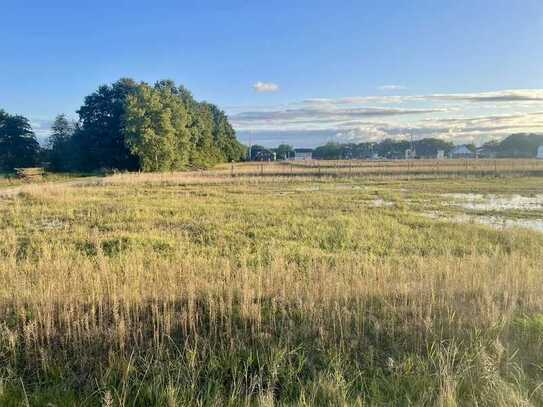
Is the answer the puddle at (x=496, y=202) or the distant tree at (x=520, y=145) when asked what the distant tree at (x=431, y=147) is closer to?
the distant tree at (x=520, y=145)

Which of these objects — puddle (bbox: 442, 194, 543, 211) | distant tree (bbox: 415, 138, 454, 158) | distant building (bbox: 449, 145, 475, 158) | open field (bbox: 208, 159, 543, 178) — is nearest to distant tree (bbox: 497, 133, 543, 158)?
distant building (bbox: 449, 145, 475, 158)

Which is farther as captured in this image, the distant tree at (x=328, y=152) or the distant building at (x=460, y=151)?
the distant building at (x=460, y=151)

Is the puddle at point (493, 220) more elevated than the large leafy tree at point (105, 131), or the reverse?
the large leafy tree at point (105, 131)

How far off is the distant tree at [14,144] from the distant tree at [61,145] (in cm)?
301

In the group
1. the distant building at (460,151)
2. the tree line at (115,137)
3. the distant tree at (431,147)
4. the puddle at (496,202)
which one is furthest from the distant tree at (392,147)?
the puddle at (496,202)

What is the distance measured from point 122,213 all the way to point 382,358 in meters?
13.5

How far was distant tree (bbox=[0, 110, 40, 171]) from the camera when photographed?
181 ft

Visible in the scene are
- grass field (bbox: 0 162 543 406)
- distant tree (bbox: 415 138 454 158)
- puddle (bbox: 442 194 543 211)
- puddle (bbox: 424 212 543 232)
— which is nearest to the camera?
grass field (bbox: 0 162 543 406)

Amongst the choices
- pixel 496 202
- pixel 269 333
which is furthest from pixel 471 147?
pixel 269 333

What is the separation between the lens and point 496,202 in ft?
69.8

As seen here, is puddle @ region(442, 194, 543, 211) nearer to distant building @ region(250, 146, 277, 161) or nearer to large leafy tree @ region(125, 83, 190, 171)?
large leafy tree @ region(125, 83, 190, 171)

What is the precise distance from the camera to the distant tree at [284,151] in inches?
5605

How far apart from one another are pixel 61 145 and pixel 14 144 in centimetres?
591

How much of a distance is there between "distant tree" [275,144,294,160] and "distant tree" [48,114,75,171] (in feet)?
282
